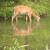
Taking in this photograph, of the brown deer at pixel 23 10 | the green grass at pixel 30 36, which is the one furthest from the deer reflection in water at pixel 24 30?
the brown deer at pixel 23 10

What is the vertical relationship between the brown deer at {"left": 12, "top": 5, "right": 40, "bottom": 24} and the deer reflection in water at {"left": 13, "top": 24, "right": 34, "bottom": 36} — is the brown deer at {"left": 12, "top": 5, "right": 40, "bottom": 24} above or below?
above

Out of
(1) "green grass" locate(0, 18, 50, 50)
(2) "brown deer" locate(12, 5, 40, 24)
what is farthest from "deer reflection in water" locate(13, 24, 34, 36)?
(2) "brown deer" locate(12, 5, 40, 24)

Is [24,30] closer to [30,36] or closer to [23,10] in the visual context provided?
[30,36]

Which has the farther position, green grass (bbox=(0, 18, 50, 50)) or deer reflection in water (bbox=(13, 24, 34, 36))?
deer reflection in water (bbox=(13, 24, 34, 36))

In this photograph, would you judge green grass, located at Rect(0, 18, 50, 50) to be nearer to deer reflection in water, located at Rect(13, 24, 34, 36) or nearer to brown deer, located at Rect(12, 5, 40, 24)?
deer reflection in water, located at Rect(13, 24, 34, 36)

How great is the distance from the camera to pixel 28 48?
12.1m

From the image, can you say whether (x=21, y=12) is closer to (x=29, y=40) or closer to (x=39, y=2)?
(x=39, y=2)

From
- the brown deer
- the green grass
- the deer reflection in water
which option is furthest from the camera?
the brown deer

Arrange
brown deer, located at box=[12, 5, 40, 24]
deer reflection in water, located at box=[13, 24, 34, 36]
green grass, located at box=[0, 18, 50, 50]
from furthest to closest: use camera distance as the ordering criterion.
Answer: brown deer, located at box=[12, 5, 40, 24], deer reflection in water, located at box=[13, 24, 34, 36], green grass, located at box=[0, 18, 50, 50]

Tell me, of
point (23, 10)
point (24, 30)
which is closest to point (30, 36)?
point (24, 30)

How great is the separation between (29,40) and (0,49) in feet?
9.20

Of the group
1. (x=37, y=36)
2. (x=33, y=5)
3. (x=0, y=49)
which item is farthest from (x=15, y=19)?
(x=0, y=49)

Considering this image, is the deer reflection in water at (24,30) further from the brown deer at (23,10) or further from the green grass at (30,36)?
the brown deer at (23,10)

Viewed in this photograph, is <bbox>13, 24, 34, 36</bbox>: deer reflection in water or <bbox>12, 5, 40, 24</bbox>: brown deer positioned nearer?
<bbox>13, 24, 34, 36</bbox>: deer reflection in water
